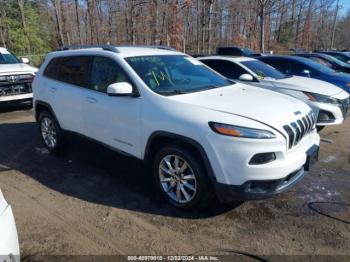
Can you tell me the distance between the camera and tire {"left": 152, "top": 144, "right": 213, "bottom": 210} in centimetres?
339

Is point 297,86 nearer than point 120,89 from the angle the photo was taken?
No

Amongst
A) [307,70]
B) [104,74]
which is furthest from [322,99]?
[104,74]

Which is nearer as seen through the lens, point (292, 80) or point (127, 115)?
point (127, 115)

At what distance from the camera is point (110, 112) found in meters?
4.14

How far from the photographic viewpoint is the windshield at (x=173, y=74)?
395cm

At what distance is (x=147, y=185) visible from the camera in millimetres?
4355

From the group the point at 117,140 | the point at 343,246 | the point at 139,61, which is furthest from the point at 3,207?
the point at 343,246

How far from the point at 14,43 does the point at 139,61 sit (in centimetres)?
3355

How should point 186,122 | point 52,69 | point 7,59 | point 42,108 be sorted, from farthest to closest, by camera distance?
1. point 7,59
2. point 42,108
3. point 52,69
4. point 186,122

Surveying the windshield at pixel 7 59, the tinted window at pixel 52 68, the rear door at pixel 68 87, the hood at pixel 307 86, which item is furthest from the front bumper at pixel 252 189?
the windshield at pixel 7 59

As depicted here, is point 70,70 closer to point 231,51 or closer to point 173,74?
point 173,74

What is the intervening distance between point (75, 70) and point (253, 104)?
274 cm

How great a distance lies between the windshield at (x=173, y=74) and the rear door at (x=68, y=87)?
0.95 metres

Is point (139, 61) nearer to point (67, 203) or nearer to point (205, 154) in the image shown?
point (205, 154)
